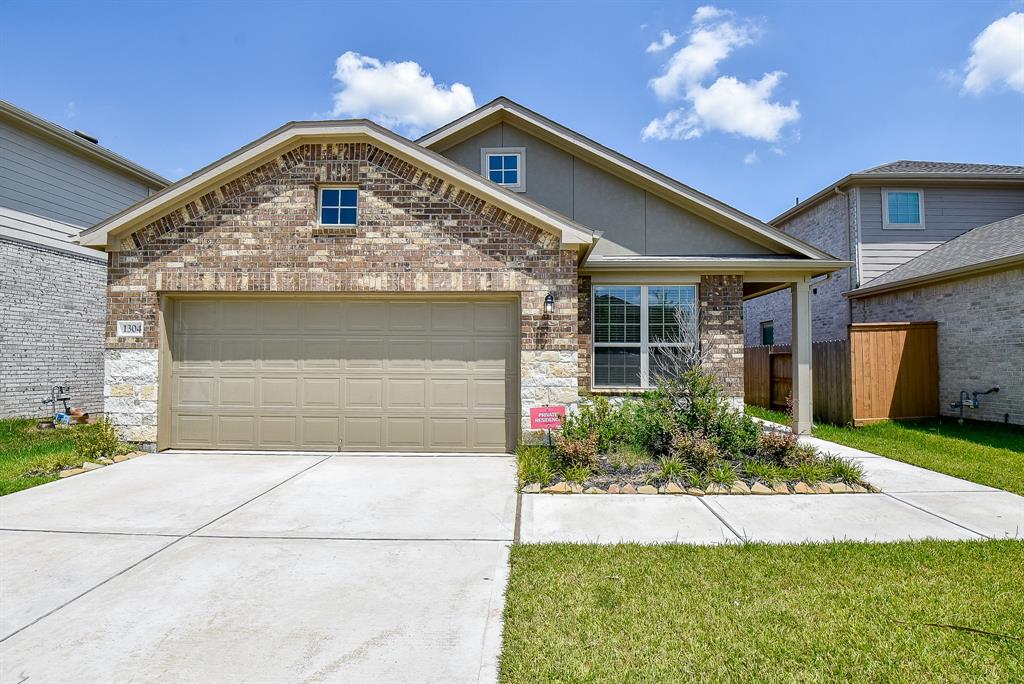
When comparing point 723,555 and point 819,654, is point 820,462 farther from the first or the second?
point 819,654

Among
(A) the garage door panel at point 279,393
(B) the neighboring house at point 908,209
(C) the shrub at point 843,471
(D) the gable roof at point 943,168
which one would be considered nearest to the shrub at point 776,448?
(C) the shrub at point 843,471

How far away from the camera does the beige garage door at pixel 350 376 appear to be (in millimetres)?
8234

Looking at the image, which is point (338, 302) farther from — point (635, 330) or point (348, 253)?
point (635, 330)

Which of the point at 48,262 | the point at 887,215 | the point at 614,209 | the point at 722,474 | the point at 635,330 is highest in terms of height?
the point at 887,215

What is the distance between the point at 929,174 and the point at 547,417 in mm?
13720

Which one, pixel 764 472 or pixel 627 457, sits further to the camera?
pixel 627 457

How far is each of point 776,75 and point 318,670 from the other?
1508 cm

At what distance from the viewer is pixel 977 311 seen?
34.7 feet

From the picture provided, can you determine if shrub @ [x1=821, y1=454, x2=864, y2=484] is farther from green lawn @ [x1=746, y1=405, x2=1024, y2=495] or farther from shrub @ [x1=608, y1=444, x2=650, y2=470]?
shrub @ [x1=608, y1=444, x2=650, y2=470]

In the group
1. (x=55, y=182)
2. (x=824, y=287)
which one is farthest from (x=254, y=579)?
(x=824, y=287)

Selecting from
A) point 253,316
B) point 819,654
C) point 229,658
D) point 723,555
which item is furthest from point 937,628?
point 253,316

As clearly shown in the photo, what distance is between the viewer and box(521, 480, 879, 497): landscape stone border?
612 cm

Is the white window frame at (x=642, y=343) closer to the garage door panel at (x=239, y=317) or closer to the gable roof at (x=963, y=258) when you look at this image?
the garage door panel at (x=239, y=317)

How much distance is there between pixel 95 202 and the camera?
12797mm
